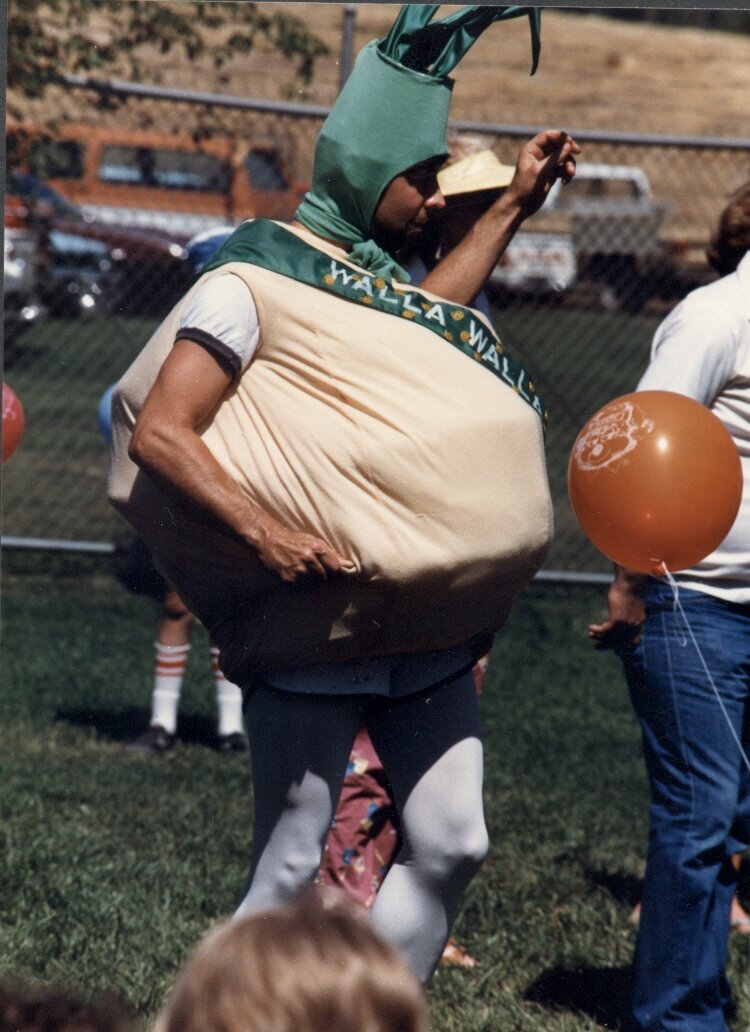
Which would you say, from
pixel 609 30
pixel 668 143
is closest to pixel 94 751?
pixel 668 143

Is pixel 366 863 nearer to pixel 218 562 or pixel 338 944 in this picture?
pixel 218 562

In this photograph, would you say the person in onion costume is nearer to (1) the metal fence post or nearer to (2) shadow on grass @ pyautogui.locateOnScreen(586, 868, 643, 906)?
(2) shadow on grass @ pyautogui.locateOnScreen(586, 868, 643, 906)

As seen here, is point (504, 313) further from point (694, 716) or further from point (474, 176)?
point (694, 716)

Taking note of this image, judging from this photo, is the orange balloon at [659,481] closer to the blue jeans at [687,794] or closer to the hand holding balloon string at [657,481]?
the hand holding balloon string at [657,481]

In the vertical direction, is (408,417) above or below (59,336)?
above

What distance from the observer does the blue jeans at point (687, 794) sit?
123 inches

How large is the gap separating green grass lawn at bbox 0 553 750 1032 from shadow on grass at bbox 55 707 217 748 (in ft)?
0.04

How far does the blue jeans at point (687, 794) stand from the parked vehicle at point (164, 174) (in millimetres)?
4475

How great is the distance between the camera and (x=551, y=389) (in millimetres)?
8320

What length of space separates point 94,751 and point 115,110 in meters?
3.15

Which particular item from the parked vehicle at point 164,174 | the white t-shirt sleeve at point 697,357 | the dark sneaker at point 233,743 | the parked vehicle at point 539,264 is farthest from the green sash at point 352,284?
the parked vehicle at point 539,264

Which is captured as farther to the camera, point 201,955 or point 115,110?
point 115,110

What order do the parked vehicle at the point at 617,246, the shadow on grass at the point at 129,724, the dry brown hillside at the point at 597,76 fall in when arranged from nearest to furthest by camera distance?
the shadow on grass at the point at 129,724 → the parked vehicle at the point at 617,246 → the dry brown hillside at the point at 597,76

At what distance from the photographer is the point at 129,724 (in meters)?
5.65
